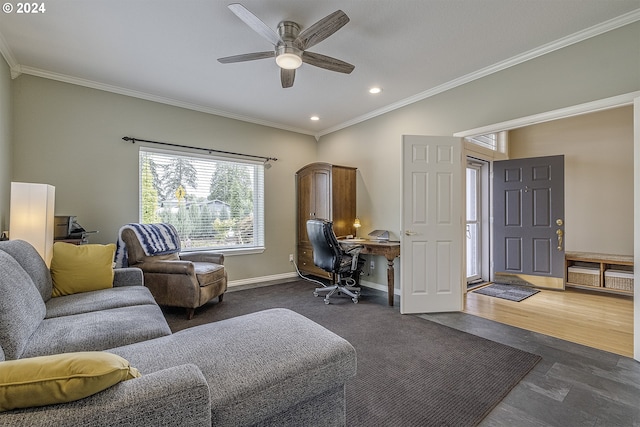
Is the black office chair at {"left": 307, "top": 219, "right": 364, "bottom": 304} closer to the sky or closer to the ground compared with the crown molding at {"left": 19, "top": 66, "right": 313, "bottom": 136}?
closer to the ground

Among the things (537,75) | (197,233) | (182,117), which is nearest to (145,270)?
(197,233)

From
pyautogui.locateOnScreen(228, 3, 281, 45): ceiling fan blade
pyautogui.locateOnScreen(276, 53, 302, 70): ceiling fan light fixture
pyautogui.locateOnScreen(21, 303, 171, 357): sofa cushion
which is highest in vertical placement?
pyautogui.locateOnScreen(228, 3, 281, 45): ceiling fan blade

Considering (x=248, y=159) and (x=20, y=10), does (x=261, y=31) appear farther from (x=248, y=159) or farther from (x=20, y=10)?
(x=248, y=159)

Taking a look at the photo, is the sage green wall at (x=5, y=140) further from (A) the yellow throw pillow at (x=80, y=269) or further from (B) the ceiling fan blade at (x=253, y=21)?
(B) the ceiling fan blade at (x=253, y=21)

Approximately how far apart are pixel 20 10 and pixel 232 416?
3238mm

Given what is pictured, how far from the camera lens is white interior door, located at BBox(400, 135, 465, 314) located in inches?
130

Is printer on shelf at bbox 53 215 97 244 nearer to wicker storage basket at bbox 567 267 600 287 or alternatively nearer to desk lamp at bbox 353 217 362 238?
desk lamp at bbox 353 217 362 238

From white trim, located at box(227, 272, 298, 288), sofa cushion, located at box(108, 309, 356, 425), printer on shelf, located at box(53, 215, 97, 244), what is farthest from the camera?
white trim, located at box(227, 272, 298, 288)

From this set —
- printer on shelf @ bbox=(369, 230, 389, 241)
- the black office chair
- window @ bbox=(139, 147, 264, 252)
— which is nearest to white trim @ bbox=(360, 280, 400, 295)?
the black office chair

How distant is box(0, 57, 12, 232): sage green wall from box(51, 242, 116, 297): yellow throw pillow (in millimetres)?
1080

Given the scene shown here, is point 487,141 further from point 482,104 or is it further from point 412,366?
point 412,366

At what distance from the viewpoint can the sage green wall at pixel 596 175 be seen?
404 centimetres

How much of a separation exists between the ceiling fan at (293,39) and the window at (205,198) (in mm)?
2099

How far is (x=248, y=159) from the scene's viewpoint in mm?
4613
